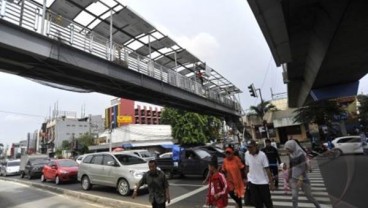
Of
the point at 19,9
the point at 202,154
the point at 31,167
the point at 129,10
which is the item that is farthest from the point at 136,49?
the point at 31,167

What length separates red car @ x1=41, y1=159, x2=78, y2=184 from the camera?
18.5 meters

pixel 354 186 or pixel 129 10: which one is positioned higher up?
pixel 129 10

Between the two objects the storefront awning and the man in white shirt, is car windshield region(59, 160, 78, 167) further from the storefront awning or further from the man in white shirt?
the storefront awning

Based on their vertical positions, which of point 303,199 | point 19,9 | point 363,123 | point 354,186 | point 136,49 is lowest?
point 303,199

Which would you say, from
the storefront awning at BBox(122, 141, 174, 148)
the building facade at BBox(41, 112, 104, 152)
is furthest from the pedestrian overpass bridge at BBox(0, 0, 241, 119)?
the building facade at BBox(41, 112, 104, 152)

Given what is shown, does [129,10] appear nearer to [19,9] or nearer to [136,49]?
[136,49]

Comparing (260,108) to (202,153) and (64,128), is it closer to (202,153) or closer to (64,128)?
(202,153)

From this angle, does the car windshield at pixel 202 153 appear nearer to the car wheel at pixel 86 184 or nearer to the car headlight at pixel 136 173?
the car headlight at pixel 136 173

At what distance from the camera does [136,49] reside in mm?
19812

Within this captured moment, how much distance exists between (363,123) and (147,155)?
25624mm

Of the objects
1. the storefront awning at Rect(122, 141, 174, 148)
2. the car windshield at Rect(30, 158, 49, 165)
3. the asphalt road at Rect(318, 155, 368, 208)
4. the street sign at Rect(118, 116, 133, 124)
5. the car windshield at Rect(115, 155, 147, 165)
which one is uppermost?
the street sign at Rect(118, 116, 133, 124)

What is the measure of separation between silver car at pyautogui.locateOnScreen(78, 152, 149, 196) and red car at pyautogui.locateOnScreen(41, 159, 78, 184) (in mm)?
3873

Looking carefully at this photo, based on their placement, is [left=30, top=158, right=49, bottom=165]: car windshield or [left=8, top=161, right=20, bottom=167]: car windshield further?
[left=8, top=161, right=20, bottom=167]: car windshield

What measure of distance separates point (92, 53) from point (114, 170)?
5.15m
